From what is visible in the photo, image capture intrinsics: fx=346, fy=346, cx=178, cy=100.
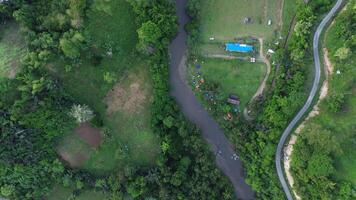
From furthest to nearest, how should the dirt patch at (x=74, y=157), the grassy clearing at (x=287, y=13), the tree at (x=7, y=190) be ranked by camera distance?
the dirt patch at (x=74, y=157)
the grassy clearing at (x=287, y=13)
the tree at (x=7, y=190)

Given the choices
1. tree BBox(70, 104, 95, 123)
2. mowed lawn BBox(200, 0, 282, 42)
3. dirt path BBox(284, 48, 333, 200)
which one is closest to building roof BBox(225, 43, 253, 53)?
mowed lawn BBox(200, 0, 282, 42)

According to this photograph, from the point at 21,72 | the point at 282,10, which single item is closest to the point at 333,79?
the point at 282,10

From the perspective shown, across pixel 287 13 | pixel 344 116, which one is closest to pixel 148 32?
pixel 287 13

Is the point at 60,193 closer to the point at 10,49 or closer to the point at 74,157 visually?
the point at 74,157

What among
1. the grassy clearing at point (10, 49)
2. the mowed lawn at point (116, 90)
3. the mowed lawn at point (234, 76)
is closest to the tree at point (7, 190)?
the mowed lawn at point (116, 90)

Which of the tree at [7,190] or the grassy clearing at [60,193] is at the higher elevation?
the tree at [7,190]

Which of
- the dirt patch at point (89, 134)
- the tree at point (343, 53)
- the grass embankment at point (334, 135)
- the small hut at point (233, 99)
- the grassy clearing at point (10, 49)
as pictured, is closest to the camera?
the grass embankment at point (334, 135)

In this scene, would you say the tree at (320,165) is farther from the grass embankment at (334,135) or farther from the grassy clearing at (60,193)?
the grassy clearing at (60,193)

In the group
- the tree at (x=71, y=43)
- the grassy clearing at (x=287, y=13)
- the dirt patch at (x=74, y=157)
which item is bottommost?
the dirt patch at (x=74, y=157)

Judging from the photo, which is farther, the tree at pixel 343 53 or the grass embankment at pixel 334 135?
the tree at pixel 343 53
